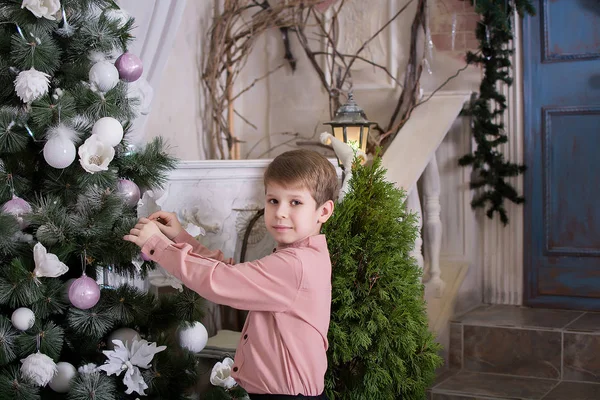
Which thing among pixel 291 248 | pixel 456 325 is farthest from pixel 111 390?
pixel 456 325

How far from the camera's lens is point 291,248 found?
6.28 feet

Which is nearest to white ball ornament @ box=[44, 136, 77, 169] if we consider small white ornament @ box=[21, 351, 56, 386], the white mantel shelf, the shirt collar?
small white ornament @ box=[21, 351, 56, 386]

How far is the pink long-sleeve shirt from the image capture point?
1.82m

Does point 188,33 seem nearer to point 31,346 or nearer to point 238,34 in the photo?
point 238,34

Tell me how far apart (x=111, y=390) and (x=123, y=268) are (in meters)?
0.30

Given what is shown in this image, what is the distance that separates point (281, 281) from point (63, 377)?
0.58 metres

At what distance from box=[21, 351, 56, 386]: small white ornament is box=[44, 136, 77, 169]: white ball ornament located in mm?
445

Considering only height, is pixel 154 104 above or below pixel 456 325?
above

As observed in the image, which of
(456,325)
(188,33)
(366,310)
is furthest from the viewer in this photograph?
(188,33)

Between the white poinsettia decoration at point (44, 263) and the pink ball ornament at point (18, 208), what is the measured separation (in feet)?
0.26

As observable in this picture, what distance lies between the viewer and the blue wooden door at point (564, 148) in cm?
387

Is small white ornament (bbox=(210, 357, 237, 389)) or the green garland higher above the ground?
the green garland

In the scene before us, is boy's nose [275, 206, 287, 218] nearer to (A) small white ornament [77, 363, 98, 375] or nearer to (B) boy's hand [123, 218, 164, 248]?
(B) boy's hand [123, 218, 164, 248]

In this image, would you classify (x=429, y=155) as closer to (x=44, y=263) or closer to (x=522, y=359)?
(x=522, y=359)
